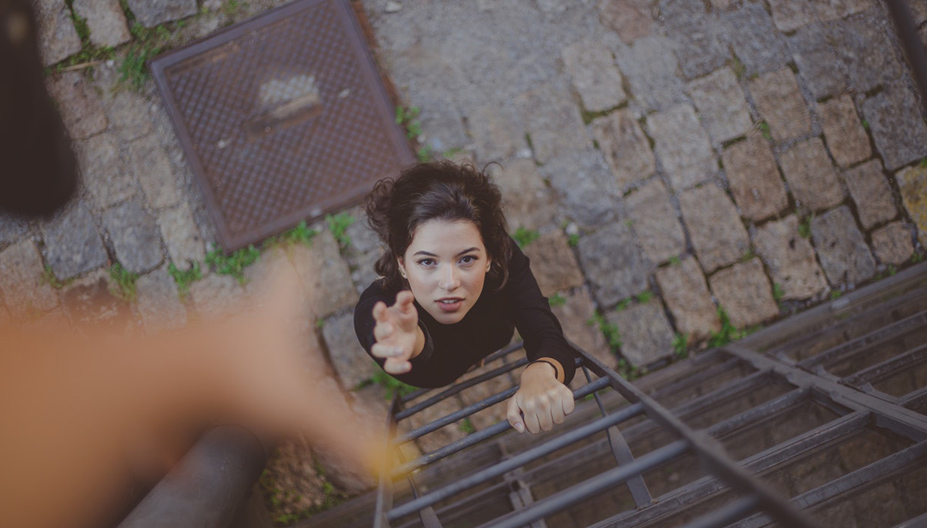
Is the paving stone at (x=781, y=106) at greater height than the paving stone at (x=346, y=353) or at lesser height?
greater

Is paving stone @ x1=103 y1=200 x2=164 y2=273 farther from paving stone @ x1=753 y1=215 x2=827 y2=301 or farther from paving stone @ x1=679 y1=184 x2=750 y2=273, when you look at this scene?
paving stone @ x1=753 y1=215 x2=827 y2=301

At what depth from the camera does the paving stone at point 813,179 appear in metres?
3.42

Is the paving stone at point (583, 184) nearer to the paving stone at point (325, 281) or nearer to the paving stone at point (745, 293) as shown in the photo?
the paving stone at point (745, 293)

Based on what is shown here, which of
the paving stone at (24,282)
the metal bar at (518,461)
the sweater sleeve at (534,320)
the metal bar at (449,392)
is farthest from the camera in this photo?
the paving stone at (24,282)

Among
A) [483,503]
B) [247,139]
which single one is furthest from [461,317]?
[247,139]

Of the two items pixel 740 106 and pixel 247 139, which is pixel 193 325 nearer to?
pixel 247 139

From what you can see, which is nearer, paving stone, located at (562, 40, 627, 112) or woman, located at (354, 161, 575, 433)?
woman, located at (354, 161, 575, 433)

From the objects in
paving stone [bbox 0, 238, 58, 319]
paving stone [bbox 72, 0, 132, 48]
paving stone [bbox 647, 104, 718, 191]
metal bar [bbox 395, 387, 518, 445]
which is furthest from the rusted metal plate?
metal bar [bbox 395, 387, 518, 445]

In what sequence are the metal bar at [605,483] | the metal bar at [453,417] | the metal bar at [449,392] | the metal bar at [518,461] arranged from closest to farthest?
the metal bar at [605,483] < the metal bar at [518,461] < the metal bar at [453,417] < the metal bar at [449,392]

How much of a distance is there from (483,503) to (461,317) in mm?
1273

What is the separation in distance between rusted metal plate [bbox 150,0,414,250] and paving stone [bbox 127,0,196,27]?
9.6 inches

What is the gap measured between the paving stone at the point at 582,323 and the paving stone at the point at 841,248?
1541 mm

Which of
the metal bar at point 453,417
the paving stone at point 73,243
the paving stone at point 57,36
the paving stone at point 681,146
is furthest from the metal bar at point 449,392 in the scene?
the paving stone at point 57,36

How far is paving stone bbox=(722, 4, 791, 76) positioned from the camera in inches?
135
